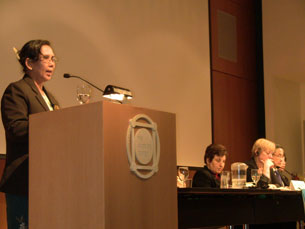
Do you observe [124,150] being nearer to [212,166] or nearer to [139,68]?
[212,166]

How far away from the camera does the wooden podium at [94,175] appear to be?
171 centimetres

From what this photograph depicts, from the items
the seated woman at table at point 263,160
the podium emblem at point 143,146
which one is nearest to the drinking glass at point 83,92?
the podium emblem at point 143,146

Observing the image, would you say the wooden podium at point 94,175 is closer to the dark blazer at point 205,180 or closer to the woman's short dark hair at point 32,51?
the woman's short dark hair at point 32,51

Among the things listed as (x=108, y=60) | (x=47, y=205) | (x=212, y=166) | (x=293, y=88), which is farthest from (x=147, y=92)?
Answer: (x=47, y=205)

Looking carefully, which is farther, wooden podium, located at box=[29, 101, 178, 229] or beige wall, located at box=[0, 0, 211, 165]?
beige wall, located at box=[0, 0, 211, 165]

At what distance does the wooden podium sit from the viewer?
1.71 m

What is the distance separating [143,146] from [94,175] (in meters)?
0.24

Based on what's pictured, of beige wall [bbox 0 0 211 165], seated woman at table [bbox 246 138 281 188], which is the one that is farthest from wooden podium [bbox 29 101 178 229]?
seated woman at table [bbox 246 138 281 188]

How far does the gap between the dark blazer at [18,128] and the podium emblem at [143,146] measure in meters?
0.46

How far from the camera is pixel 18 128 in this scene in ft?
6.54

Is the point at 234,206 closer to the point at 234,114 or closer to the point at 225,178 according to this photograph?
the point at 225,178

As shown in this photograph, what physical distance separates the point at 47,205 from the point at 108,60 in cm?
347

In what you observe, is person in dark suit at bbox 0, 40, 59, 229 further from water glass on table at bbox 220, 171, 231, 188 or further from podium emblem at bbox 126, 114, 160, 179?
water glass on table at bbox 220, 171, 231, 188

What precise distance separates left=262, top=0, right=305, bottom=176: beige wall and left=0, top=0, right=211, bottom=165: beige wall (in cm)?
134
